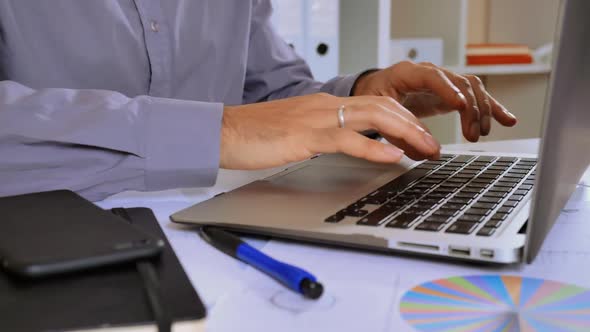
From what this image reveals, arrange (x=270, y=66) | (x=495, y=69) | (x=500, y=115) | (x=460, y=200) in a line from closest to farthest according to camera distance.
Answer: (x=460, y=200) → (x=500, y=115) → (x=270, y=66) → (x=495, y=69)

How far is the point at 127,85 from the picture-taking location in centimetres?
97

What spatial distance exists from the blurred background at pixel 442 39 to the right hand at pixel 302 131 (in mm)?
745

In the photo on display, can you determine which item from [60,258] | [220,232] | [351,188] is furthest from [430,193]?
[60,258]

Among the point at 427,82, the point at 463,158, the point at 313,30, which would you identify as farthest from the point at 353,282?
the point at 313,30

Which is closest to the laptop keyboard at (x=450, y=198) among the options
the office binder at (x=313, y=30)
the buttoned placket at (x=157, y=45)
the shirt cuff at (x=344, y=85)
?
the shirt cuff at (x=344, y=85)

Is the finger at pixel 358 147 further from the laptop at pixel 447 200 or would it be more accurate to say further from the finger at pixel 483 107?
the finger at pixel 483 107

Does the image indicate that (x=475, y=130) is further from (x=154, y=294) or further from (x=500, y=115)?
(x=154, y=294)

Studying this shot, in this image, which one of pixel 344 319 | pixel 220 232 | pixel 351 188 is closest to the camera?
pixel 344 319

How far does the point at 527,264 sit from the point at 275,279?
17 centimetres

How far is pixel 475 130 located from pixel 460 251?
45 cm

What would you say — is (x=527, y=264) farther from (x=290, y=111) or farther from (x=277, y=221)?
(x=290, y=111)

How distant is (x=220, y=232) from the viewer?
0.50 meters

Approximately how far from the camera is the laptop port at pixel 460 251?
43 centimetres

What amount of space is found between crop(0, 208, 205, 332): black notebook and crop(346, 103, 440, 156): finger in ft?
0.94
